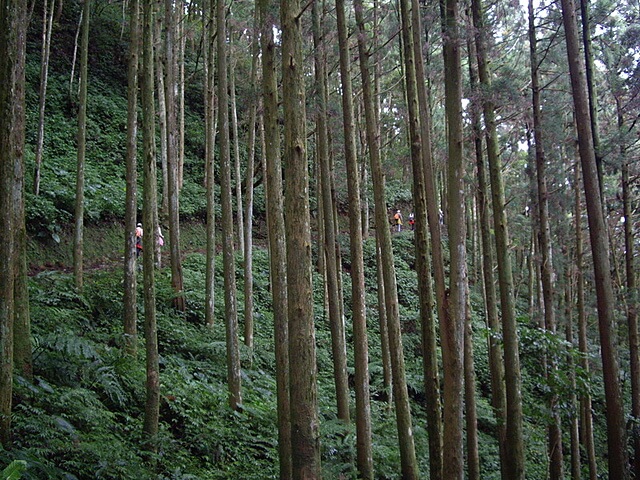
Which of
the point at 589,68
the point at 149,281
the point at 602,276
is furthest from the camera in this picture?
the point at 589,68

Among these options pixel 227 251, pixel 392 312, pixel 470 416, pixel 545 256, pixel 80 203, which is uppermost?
pixel 80 203

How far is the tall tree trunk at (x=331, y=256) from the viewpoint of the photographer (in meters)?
9.09

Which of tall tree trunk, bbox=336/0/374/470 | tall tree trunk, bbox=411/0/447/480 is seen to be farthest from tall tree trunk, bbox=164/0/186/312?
tall tree trunk, bbox=411/0/447/480

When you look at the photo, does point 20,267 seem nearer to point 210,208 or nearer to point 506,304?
point 506,304

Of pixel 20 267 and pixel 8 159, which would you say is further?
pixel 20 267

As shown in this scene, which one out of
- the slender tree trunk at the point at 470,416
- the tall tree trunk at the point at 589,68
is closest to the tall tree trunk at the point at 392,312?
the slender tree trunk at the point at 470,416

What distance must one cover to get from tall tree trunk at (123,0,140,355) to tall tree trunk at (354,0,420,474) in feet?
12.1

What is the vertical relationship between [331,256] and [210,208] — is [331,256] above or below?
below

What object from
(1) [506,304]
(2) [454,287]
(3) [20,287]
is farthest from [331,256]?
(3) [20,287]

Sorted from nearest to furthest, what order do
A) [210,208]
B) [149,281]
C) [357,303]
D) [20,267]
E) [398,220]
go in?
1. [20,267]
2. [149,281]
3. [357,303]
4. [210,208]
5. [398,220]

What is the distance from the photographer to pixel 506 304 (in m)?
8.30

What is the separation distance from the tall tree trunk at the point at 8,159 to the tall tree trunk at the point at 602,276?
24.7 ft

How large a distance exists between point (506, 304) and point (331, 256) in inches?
120

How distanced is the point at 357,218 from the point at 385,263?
2.89 ft
